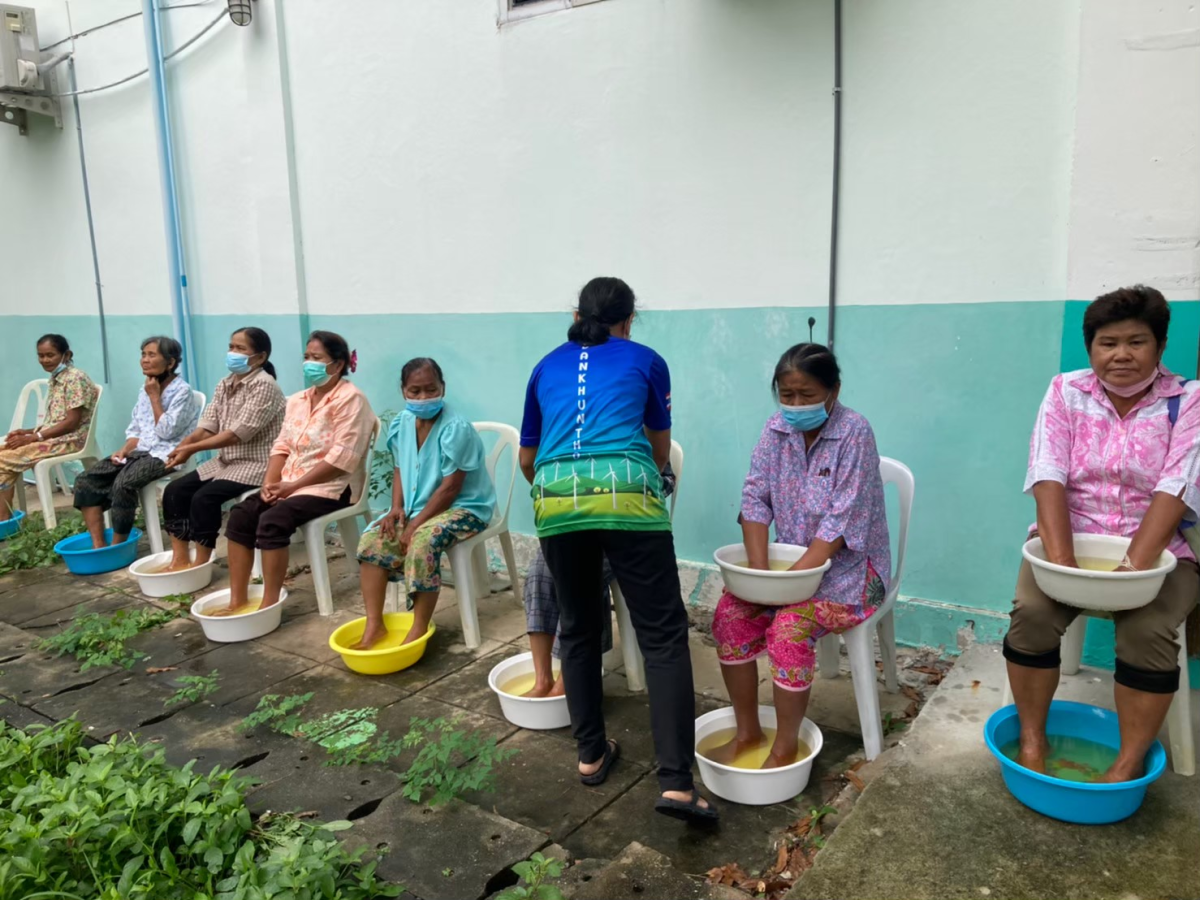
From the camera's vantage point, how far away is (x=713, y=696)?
11.1ft

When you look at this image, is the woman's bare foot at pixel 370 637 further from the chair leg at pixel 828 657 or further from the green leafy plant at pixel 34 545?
the green leafy plant at pixel 34 545

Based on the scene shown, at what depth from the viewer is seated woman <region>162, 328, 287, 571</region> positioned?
183 inches

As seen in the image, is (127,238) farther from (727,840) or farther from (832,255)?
(727,840)

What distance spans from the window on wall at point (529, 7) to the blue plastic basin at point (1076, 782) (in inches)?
137

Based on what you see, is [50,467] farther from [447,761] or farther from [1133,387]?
[1133,387]

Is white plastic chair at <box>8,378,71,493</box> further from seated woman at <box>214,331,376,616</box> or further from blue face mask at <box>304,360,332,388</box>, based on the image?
blue face mask at <box>304,360,332,388</box>

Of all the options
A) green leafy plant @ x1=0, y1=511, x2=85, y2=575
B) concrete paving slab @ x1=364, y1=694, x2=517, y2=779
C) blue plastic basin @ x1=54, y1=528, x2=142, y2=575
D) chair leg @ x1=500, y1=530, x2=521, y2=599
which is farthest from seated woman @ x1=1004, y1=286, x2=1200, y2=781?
green leafy plant @ x1=0, y1=511, x2=85, y2=575

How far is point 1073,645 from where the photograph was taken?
2949 mm

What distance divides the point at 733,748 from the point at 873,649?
63 centimetres

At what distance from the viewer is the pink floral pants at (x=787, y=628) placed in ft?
8.73

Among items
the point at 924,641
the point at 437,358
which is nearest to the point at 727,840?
the point at 924,641

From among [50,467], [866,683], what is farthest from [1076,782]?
[50,467]

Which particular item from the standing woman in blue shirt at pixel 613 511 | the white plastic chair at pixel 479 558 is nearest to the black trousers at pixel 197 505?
the white plastic chair at pixel 479 558

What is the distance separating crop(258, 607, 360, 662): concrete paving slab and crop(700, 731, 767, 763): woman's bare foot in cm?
188
